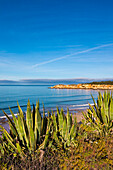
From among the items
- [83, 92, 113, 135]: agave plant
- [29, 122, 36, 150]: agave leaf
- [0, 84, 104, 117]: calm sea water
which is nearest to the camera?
[29, 122, 36, 150]: agave leaf

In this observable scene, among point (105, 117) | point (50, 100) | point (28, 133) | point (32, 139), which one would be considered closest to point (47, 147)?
point (32, 139)

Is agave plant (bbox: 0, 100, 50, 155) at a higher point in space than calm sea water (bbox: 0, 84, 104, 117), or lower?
higher

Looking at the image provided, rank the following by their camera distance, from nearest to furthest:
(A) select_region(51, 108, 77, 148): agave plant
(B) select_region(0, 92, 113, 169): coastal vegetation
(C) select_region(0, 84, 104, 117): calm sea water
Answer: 1. (B) select_region(0, 92, 113, 169): coastal vegetation
2. (A) select_region(51, 108, 77, 148): agave plant
3. (C) select_region(0, 84, 104, 117): calm sea water

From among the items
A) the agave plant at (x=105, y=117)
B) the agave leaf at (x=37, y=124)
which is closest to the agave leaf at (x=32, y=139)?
the agave leaf at (x=37, y=124)

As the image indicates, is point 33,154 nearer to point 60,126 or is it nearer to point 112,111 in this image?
point 60,126

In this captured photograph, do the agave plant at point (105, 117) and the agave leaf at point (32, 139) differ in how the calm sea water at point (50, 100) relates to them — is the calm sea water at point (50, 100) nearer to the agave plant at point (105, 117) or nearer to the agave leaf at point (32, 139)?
the agave plant at point (105, 117)

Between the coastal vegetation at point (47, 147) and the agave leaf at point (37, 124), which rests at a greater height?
the agave leaf at point (37, 124)

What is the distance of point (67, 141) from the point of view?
4.04 m

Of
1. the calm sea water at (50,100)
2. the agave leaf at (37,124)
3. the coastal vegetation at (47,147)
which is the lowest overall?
the calm sea water at (50,100)

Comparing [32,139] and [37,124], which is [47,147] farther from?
[37,124]

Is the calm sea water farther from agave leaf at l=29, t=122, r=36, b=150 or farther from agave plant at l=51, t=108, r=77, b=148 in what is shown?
agave leaf at l=29, t=122, r=36, b=150

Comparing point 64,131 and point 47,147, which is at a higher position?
point 64,131

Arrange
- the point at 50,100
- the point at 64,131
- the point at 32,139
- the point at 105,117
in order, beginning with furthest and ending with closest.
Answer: the point at 50,100 < the point at 105,117 < the point at 64,131 < the point at 32,139

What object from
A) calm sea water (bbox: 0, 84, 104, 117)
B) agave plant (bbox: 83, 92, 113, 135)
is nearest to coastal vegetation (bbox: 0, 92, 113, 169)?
agave plant (bbox: 83, 92, 113, 135)
